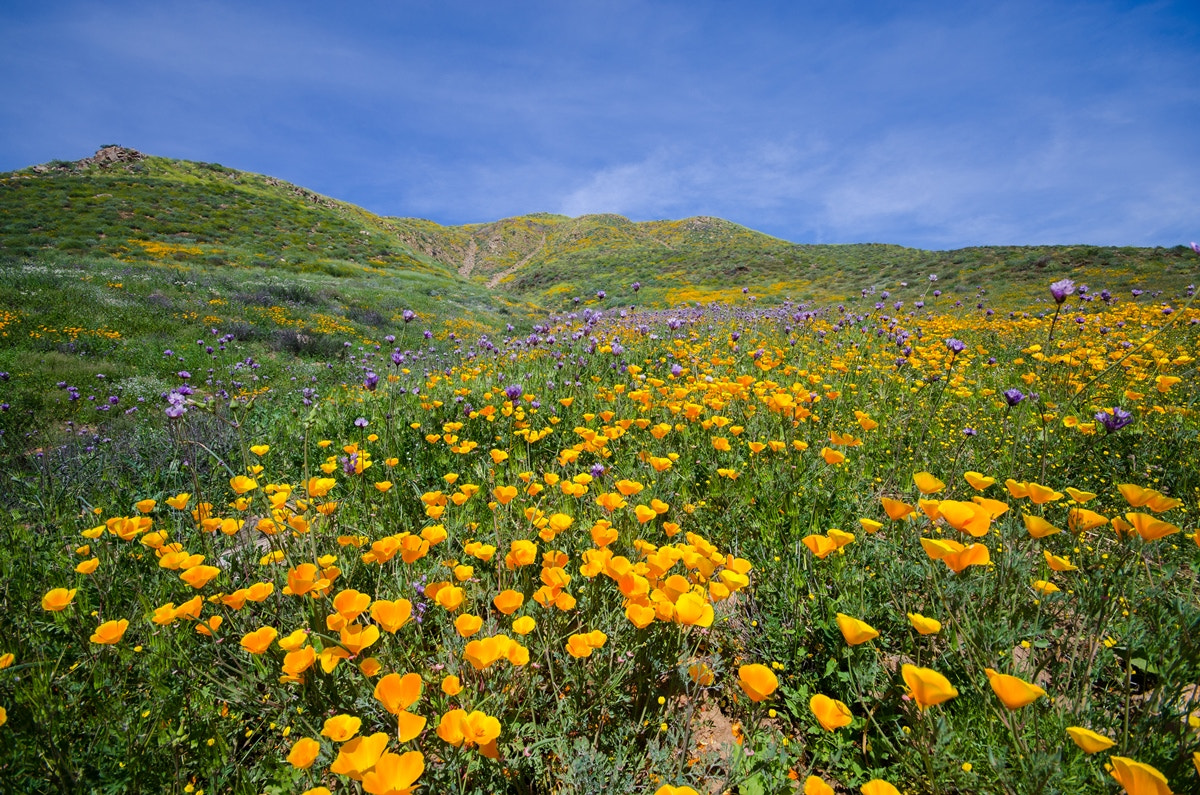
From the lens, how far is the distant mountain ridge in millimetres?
20984

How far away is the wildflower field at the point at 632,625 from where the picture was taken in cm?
136

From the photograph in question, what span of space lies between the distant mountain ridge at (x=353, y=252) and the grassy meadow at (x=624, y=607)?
41.8 feet

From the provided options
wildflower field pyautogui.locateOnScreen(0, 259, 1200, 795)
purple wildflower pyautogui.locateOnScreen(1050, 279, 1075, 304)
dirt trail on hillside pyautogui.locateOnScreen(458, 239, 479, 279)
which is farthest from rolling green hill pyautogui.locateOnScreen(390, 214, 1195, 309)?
wildflower field pyautogui.locateOnScreen(0, 259, 1200, 795)

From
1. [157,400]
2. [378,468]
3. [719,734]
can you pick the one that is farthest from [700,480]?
[157,400]

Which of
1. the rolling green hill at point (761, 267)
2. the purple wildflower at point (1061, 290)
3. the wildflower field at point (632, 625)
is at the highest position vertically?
the rolling green hill at point (761, 267)

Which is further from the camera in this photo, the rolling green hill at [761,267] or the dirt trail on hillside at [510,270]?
the dirt trail on hillside at [510,270]

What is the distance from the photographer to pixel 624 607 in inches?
81.5

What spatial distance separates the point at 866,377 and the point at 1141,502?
433cm

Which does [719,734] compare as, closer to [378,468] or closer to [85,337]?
[378,468]

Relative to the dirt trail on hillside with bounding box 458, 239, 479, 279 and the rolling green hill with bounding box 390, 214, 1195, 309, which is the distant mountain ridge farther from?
the dirt trail on hillside with bounding box 458, 239, 479, 279

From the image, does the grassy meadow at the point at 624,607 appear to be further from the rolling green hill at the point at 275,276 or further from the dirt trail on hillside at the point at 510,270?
the dirt trail on hillside at the point at 510,270

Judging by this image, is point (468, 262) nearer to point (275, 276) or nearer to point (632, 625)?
point (275, 276)

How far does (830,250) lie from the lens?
39.8 metres

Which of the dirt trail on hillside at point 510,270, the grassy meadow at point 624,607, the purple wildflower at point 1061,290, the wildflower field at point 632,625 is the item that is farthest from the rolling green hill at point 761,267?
the wildflower field at point 632,625
